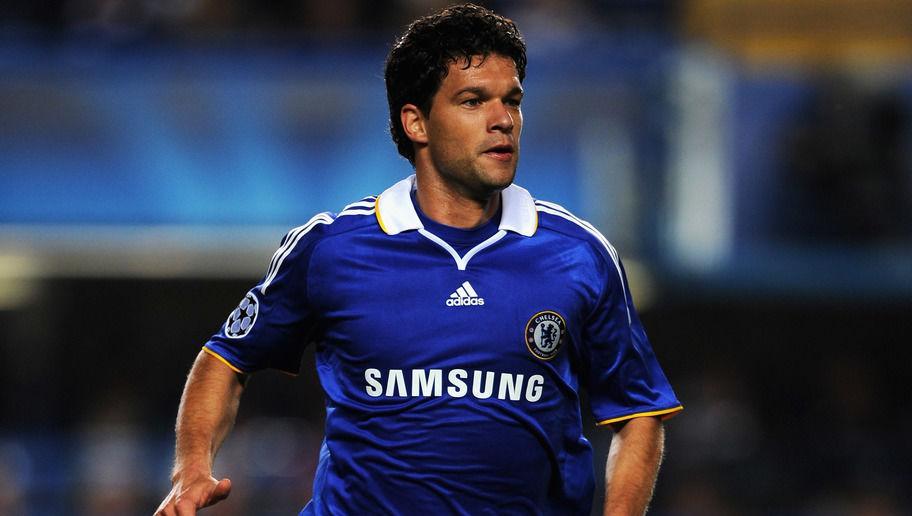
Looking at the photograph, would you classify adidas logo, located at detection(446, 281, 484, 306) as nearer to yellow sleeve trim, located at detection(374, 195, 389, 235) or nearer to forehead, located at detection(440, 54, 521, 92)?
yellow sleeve trim, located at detection(374, 195, 389, 235)

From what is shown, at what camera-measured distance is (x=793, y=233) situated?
1041 cm

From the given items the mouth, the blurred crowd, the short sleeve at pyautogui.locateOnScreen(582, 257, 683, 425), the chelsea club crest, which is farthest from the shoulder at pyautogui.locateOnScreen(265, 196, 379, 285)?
the blurred crowd

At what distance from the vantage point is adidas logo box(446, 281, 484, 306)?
378cm

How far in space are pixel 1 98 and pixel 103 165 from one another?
84cm

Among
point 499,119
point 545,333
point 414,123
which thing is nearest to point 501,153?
point 499,119

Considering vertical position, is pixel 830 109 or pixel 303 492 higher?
pixel 830 109

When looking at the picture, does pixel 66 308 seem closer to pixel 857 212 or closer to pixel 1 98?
pixel 1 98

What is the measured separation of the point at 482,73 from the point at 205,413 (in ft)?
3.74

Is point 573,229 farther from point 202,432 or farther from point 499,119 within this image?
point 202,432

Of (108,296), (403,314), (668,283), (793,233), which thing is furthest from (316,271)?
(108,296)

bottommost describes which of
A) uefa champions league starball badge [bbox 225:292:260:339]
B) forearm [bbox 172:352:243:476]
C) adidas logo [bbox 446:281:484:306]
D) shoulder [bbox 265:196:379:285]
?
forearm [bbox 172:352:243:476]

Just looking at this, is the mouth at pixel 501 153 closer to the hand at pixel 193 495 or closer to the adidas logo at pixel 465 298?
the adidas logo at pixel 465 298

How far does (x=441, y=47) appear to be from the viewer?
3.91m

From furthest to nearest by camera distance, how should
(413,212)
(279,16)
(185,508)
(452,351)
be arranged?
(279,16) → (413,212) → (452,351) → (185,508)
